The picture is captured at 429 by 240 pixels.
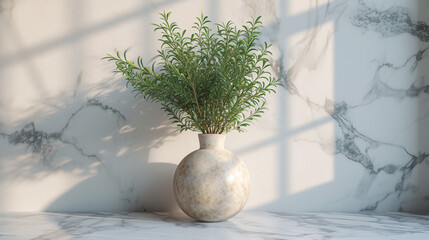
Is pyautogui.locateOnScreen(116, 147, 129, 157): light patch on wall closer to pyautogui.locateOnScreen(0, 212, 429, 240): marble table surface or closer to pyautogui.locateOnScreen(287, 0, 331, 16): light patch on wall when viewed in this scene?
pyautogui.locateOnScreen(0, 212, 429, 240): marble table surface

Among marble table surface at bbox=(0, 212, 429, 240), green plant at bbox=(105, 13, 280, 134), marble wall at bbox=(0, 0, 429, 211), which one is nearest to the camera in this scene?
marble table surface at bbox=(0, 212, 429, 240)

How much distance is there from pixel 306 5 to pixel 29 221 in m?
0.93

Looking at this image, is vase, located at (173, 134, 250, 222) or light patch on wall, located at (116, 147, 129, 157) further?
light patch on wall, located at (116, 147, 129, 157)

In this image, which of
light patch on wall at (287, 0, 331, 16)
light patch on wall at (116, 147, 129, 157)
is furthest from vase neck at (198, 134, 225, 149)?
light patch on wall at (287, 0, 331, 16)

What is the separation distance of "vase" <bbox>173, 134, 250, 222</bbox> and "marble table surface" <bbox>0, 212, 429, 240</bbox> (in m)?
0.03

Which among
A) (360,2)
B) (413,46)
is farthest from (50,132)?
(413,46)

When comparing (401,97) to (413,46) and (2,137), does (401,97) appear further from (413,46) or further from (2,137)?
(2,137)

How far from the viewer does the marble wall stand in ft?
3.95

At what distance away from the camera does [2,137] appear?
1193mm

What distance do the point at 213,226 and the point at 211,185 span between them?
0.31 ft

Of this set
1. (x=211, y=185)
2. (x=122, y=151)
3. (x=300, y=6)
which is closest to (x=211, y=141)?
(x=211, y=185)

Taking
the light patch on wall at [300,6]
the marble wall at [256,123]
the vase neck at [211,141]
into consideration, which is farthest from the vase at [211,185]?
the light patch on wall at [300,6]

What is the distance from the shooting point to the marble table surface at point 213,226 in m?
0.94

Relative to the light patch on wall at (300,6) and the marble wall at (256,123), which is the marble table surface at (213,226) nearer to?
the marble wall at (256,123)
